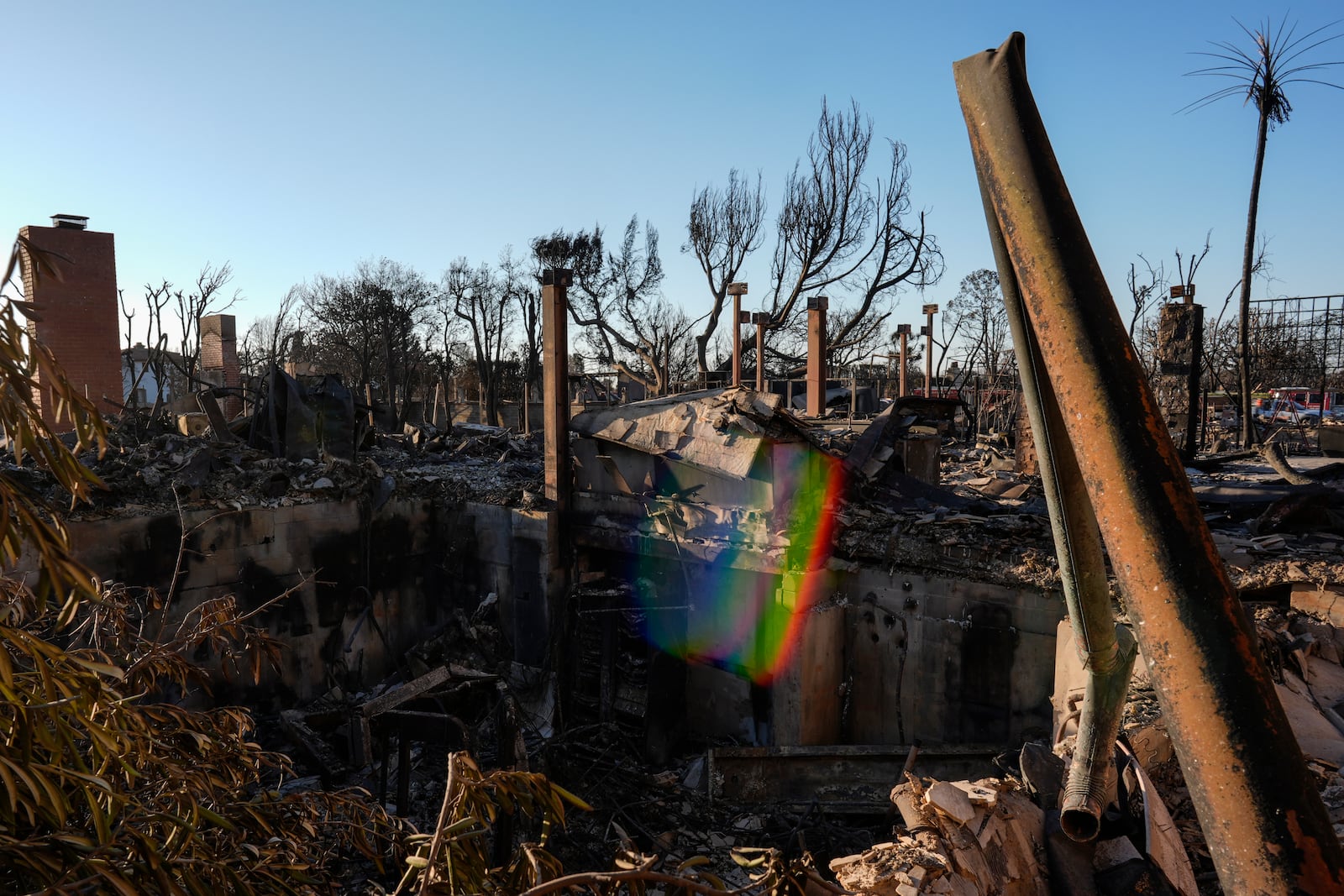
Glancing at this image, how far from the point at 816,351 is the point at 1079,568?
1573 centimetres

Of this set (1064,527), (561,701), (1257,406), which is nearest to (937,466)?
(561,701)

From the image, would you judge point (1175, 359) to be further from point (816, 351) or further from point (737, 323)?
point (737, 323)

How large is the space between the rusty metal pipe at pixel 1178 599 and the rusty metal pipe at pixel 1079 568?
0.37 feet

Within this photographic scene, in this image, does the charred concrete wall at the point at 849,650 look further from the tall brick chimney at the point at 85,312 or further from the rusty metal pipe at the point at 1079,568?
the tall brick chimney at the point at 85,312

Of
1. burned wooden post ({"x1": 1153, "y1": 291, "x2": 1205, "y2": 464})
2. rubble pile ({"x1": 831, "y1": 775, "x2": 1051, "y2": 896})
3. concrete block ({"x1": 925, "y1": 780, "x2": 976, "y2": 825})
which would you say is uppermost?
burned wooden post ({"x1": 1153, "y1": 291, "x2": 1205, "y2": 464})

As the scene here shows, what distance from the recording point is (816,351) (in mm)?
17062

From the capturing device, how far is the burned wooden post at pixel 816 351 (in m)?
17.0

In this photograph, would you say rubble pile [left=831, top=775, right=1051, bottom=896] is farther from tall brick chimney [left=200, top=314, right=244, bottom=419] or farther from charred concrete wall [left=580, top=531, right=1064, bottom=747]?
tall brick chimney [left=200, top=314, right=244, bottom=419]

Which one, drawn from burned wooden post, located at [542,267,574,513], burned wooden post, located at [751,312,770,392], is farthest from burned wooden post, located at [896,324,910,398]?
burned wooden post, located at [542,267,574,513]

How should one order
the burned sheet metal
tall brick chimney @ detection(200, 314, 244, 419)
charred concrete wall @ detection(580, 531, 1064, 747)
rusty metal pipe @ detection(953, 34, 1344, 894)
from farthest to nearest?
tall brick chimney @ detection(200, 314, 244, 419), the burned sheet metal, charred concrete wall @ detection(580, 531, 1064, 747), rusty metal pipe @ detection(953, 34, 1344, 894)

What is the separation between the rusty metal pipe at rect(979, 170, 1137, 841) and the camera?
4.50 ft

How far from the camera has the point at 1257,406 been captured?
25531mm

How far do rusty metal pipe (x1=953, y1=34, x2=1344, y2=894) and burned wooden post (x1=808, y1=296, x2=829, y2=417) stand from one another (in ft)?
51.8

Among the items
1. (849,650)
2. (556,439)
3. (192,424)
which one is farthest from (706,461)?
(192,424)
